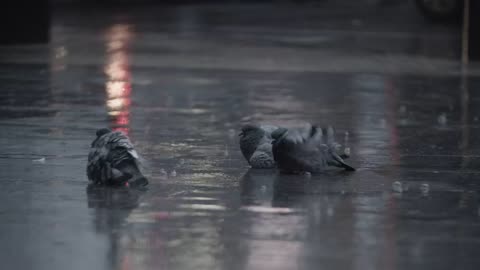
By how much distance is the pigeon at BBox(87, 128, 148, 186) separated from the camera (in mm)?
9516

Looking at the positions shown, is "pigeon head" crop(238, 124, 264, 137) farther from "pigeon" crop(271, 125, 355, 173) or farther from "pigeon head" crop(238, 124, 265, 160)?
"pigeon" crop(271, 125, 355, 173)

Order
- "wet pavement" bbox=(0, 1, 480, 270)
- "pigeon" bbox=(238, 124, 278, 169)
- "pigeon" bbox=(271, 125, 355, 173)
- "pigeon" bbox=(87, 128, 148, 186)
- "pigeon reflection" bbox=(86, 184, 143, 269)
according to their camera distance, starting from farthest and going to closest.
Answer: "pigeon" bbox=(238, 124, 278, 169)
"pigeon" bbox=(271, 125, 355, 173)
"pigeon" bbox=(87, 128, 148, 186)
"wet pavement" bbox=(0, 1, 480, 270)
"pigeon reflection" bbox=(86, 184, 143, 269)

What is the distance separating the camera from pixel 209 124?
1362 cm

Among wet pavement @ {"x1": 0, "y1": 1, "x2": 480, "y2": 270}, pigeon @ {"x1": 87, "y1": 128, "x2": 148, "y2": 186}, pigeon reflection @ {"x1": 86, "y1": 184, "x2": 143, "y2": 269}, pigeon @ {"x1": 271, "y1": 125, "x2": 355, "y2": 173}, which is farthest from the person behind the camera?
pigeon @ {"x1": 271, "y1": 125, "x2": 355, "y2": 173}

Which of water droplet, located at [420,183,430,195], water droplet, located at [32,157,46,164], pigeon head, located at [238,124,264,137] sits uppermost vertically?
pigeon head, located at [238,124,264,137]

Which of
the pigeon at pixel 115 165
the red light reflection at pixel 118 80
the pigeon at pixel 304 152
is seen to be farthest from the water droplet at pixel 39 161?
the red light reflection at pixel 118 80

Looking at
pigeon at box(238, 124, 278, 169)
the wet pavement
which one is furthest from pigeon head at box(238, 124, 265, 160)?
the wet pavement

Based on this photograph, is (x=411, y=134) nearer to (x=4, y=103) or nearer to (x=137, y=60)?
(x=4, y=103)

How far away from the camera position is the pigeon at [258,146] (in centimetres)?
1051

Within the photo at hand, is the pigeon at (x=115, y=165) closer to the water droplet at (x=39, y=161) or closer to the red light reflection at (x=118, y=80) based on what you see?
the water droplet at (x=39, y=161)

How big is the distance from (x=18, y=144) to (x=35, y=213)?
133 inches

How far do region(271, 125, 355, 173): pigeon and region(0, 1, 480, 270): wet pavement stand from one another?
0.12m

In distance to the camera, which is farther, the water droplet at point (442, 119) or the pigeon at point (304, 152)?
the water droplet at point (442, 119)

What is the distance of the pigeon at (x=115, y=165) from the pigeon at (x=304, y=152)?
3.84ft
